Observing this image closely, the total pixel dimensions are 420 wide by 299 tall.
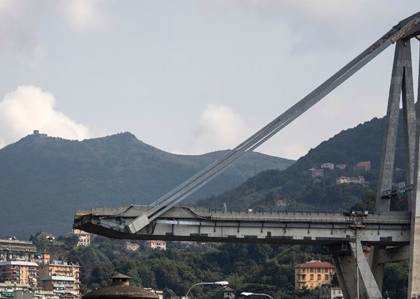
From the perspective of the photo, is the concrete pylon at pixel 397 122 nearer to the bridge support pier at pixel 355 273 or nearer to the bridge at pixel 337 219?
the bridge at pixel 337 219

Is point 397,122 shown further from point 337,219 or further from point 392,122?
point 337,219

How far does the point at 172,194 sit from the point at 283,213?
869 centimetres

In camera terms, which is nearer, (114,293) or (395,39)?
(114,293)

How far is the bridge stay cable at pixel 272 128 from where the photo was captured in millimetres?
106312

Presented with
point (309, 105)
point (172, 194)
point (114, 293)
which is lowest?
point (114, 293)

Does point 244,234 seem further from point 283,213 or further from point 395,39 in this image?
point 395,39

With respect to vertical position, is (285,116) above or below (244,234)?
above

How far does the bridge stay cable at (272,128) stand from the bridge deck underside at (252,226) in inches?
38.0

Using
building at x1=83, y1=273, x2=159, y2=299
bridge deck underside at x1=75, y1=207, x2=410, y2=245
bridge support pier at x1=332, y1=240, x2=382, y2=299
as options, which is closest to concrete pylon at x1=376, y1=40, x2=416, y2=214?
bridge deck underside at x1=75, y1=207, x2=410, y2=245

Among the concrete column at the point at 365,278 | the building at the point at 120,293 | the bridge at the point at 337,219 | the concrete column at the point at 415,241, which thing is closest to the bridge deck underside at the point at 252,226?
the bridge at the point at 337,219

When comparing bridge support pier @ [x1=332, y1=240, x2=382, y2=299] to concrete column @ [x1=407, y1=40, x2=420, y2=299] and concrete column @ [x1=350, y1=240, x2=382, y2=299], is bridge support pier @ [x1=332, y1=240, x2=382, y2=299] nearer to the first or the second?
concrete column @ [x1=350, y1=240, x2=382, y2=299]

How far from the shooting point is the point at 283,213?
110 metres

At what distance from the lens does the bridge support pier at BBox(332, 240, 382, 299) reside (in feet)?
359

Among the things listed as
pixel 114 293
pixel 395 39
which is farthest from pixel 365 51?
pixel 114 293
